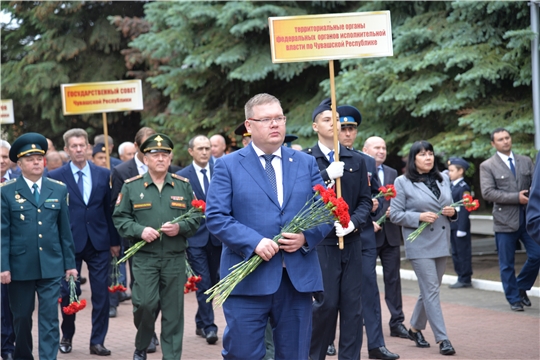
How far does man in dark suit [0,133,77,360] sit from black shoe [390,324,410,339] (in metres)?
4.03

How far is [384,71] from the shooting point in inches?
584

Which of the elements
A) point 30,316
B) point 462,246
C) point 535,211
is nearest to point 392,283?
point 462,246

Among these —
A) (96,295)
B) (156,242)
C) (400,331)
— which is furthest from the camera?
(400,331)

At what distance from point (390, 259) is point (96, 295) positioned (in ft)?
11.4

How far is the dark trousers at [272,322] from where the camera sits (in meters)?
5.71

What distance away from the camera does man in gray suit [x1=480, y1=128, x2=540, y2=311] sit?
11484 mm

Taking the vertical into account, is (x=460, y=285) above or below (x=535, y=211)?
below

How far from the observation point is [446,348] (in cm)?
877

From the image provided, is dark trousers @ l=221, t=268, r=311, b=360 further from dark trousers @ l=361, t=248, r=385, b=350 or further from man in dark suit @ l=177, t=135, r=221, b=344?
man in dark suit @ l=177, t=135, r=221, b=344

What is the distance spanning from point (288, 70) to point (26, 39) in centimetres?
1371

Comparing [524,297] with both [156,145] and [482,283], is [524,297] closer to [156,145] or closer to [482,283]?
[482,283]

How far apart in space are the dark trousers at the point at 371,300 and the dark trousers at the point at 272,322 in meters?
2.76

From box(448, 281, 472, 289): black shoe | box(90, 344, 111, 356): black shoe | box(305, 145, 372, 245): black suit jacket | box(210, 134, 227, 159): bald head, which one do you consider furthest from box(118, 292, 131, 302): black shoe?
box(305, 145, 372, 245): black suit jacket

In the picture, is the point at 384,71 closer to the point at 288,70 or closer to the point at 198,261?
the point at 288,70
